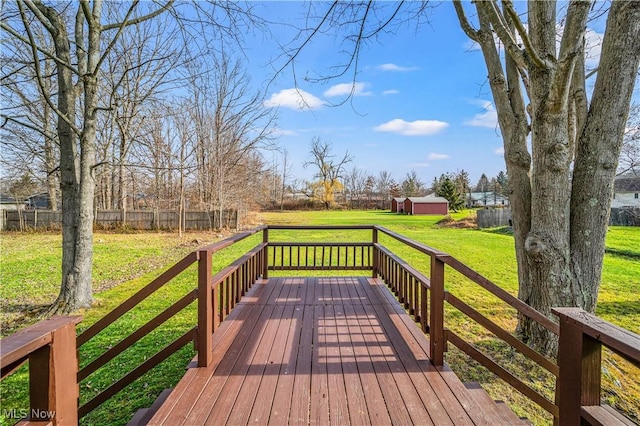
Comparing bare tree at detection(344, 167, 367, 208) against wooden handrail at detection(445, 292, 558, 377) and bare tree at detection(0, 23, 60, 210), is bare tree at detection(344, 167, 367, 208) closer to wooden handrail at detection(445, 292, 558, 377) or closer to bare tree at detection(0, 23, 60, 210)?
bare tree at detection(0, 23, 60, 210)

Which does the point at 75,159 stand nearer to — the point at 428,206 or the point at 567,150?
the point at 567,150

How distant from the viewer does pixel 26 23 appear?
4016 millimetres

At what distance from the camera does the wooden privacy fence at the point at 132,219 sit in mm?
13805

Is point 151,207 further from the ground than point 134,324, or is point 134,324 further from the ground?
point 151,207

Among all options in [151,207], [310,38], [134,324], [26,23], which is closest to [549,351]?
[310,38]

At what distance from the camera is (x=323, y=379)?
86.1 inches

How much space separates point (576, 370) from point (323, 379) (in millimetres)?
1458

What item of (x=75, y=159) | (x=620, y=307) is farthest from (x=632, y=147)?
(x=75, y=159)

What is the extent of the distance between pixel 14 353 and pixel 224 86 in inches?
606

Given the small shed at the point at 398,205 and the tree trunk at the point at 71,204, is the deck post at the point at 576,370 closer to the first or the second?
the tree trunk at the point at 71,204

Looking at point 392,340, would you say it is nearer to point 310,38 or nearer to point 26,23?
point 310,38

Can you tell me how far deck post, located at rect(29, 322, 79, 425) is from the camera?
1256mm

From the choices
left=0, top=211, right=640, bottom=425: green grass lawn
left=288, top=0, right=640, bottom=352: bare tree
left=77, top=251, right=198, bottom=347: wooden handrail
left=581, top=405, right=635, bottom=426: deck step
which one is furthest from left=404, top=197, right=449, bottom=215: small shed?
left=581, top=405, right=635, bottom=426: deck step

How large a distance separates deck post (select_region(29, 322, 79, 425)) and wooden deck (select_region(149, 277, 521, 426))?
20.5 inches
